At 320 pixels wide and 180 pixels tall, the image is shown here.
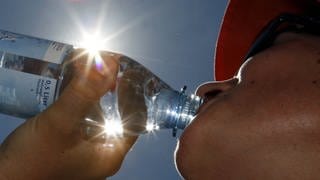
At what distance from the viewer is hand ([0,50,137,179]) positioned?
1212mm

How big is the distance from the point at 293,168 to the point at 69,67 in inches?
42.2

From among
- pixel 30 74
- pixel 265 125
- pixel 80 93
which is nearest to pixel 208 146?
pixel 265 125

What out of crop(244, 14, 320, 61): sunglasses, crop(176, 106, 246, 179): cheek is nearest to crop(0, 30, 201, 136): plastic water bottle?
crop(244, 14, 320, 61): sunglasses

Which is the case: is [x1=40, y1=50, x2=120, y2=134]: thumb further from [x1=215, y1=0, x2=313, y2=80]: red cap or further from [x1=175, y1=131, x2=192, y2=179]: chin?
[x1=215, y1=0, x2=313, y2=80]: red cap

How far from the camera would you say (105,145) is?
1.58 meters

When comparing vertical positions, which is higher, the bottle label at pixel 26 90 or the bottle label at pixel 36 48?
the bottle label at pixel 36 48

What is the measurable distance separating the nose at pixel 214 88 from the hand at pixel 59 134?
0.31m

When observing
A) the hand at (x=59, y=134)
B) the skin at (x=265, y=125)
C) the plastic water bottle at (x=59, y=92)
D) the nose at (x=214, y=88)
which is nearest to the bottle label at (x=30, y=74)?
the plastic water bottle at (x=59, y=92)

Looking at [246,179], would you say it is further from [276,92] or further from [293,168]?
[276,92]

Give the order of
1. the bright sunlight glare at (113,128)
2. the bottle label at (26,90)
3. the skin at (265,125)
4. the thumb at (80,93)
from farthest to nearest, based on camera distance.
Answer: the bright sunlight glare at (113,128), the bottle label at (26,90), the thumb at (80,93), the skin at (265,125)

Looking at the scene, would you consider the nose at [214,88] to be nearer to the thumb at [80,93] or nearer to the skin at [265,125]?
the skin at [265,125]

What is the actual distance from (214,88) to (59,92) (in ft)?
2.41

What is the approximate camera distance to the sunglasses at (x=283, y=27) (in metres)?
1.12

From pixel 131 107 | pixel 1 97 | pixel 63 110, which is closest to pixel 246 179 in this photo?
pixel 63 110
